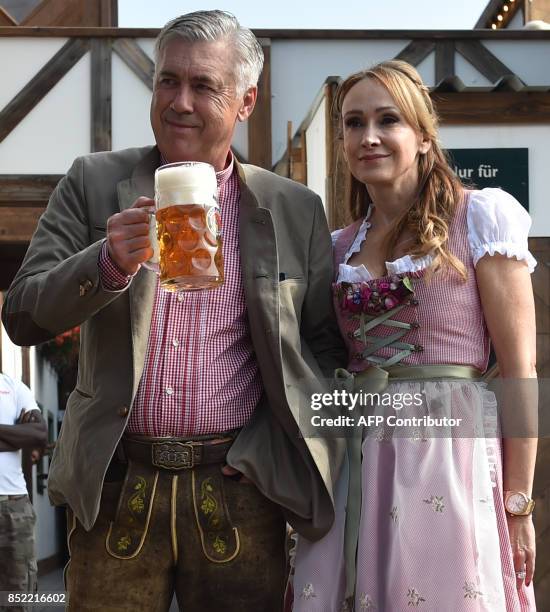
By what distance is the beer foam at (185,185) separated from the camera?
7.07 feet

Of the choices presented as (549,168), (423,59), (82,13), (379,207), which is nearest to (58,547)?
(82,13)

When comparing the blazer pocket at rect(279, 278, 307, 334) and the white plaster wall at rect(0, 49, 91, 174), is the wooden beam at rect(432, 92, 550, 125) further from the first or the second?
the blazer pocket at rect(279, 278, 307, 334)

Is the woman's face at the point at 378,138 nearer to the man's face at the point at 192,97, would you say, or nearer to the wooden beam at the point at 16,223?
the man's face at the point at 192,97

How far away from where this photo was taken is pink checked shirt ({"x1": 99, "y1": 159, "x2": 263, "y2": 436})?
2.53 m

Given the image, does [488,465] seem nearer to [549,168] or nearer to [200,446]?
[200,446]

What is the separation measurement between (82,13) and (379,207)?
7.84 meters

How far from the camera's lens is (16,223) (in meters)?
8.01

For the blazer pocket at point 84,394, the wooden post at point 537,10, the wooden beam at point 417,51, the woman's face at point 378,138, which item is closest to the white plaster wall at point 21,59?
the wooden beam at point 417,51

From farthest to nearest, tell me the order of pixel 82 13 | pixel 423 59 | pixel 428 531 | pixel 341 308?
pixel 82 13
pixel 423 59
pixel 341 308
pixel 428 531

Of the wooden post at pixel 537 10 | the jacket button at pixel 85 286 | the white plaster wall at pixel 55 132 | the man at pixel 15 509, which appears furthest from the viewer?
the wooden post at pixel 537 10

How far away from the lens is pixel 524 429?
104 inches

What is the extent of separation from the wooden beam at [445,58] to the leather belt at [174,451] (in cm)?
616

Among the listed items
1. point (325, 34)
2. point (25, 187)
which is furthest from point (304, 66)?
point (25, 187)

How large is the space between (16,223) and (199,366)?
18.8 feet
